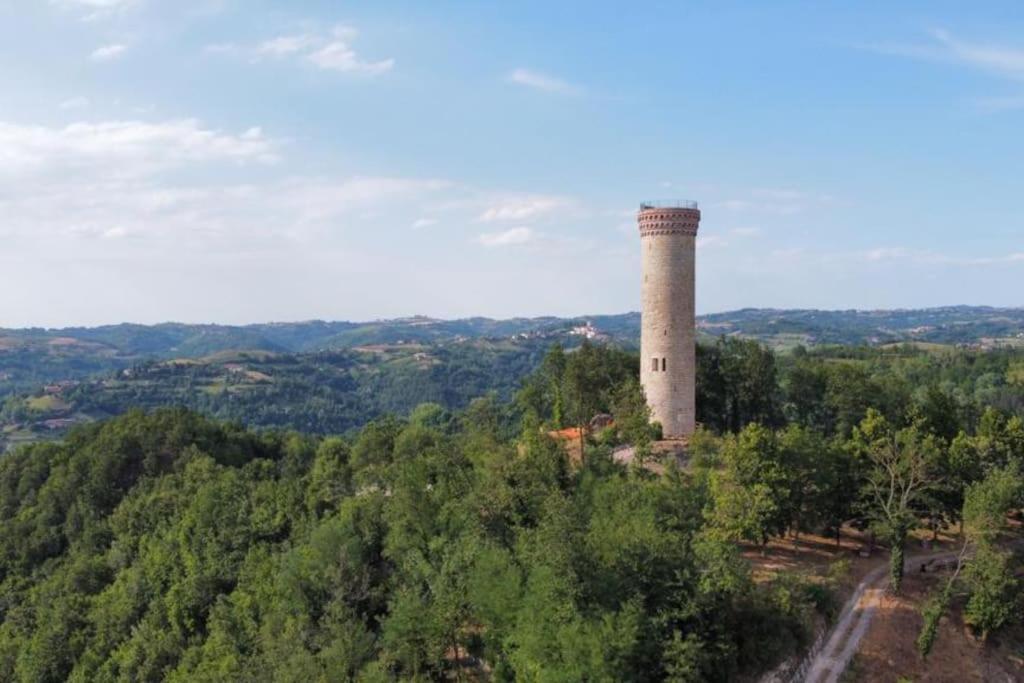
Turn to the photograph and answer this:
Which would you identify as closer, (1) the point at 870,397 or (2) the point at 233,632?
(2) the point at 233,632

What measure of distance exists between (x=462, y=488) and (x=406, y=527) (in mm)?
3963

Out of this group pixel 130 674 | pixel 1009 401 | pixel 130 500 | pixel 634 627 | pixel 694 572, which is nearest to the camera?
pixel 634 627

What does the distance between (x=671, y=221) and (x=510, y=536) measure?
82.6 ft

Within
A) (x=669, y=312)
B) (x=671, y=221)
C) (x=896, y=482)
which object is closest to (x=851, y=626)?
(x=896, y=482)

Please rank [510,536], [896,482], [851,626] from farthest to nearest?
[896,482], [510,536], [851,626]

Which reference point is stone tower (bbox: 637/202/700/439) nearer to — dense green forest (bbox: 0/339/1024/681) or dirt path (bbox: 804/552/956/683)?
dense green forest (bbox: 0/339/1024/681)

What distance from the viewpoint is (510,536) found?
39594 mm

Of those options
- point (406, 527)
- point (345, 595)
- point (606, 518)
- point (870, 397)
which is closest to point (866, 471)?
point (606, 518)

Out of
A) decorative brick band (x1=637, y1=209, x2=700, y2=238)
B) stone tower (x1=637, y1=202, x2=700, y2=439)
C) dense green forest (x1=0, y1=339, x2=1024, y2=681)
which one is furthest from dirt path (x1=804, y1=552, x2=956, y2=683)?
decorative brick band (x1=637, y1=209, x2=700, y2=238)

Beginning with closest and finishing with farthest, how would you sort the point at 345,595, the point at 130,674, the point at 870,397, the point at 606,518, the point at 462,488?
1. the point at 606,518
2. the point at 345,595
3. the point at 462,488
4. the point at 130,674
5. the point at 870,397

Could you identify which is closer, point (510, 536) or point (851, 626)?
point (851, 626)

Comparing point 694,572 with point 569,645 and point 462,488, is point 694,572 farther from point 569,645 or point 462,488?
point 462,488

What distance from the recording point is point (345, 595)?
42.8 m

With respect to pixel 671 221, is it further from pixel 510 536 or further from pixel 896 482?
pixel 510 536
